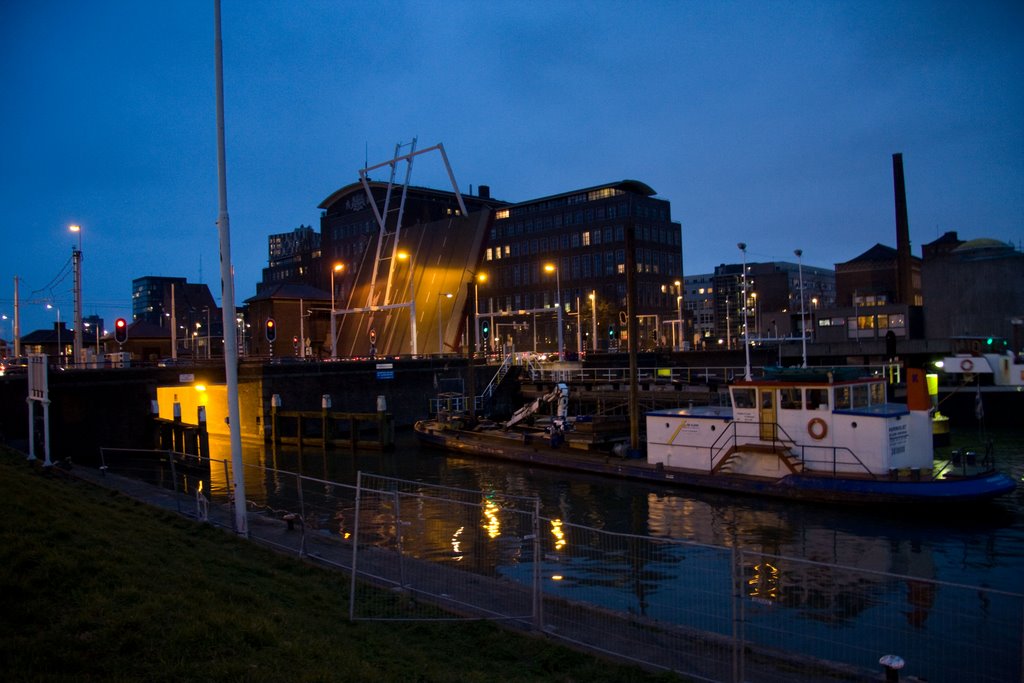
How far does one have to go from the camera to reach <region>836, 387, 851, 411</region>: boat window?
78.5 ft

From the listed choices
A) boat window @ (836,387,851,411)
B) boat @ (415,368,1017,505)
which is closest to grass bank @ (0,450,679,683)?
boat @ (415,368,1017,505)

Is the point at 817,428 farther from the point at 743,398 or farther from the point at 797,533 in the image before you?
the point at 797,533

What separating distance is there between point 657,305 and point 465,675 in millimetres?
99062

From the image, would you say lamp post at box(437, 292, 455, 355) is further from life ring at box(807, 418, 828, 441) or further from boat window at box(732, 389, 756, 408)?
life ring at box(807, 418, 828, 441)

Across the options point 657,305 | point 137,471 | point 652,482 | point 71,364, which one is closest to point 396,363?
point 71,364

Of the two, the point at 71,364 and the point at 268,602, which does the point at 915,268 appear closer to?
the point at 71,364

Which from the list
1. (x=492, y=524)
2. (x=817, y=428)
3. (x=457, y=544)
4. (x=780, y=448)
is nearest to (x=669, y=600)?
(x=457, y=544)

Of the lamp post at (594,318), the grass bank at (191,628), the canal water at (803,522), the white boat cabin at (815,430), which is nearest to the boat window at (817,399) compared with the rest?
the white boat cabin at (815,430)

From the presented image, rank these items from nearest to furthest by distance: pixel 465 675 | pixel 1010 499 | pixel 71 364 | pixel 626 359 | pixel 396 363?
pixel 465 675 → pixel 1010 499 → pixel 71 364 → pixel 396 363 → pixel 626 359

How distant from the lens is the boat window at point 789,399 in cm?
2464

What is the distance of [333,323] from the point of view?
68.5 m

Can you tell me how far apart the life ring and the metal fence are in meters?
8.34

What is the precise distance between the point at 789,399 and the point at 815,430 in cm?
131

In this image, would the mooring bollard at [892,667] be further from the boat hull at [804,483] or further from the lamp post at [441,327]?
the lamp post at [441,327]
